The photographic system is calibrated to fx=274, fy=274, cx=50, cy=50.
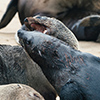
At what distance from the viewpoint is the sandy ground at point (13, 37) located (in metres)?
4.23

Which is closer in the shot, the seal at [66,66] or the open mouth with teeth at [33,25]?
the seal at [66,66]

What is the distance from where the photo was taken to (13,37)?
5012mm

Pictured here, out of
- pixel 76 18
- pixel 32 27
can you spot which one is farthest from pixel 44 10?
pixel 32 27

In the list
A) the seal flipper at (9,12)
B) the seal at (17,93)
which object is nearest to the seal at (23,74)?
the seal at (17,93)

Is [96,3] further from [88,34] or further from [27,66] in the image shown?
[27,66]

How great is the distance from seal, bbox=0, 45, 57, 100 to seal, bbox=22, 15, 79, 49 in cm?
34

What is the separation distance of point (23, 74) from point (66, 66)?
0.62 meters

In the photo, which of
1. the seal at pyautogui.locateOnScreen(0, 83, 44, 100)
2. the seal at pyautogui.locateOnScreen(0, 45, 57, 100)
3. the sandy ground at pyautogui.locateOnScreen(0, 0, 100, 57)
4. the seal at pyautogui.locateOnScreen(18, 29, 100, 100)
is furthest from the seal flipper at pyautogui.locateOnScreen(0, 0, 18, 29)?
the seal at pyautogui.locateOnScreen(0, 83, 44, 100)

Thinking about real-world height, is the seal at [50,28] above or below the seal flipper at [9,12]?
above

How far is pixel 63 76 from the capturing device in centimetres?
193

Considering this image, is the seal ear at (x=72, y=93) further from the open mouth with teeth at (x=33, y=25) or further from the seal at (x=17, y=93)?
the open mouth with teeth at (x=33, y=25)

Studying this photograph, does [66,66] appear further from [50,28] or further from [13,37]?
[13,37]

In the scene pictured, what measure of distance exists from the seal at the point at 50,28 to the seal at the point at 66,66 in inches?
15.9

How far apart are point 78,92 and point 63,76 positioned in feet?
0.73
